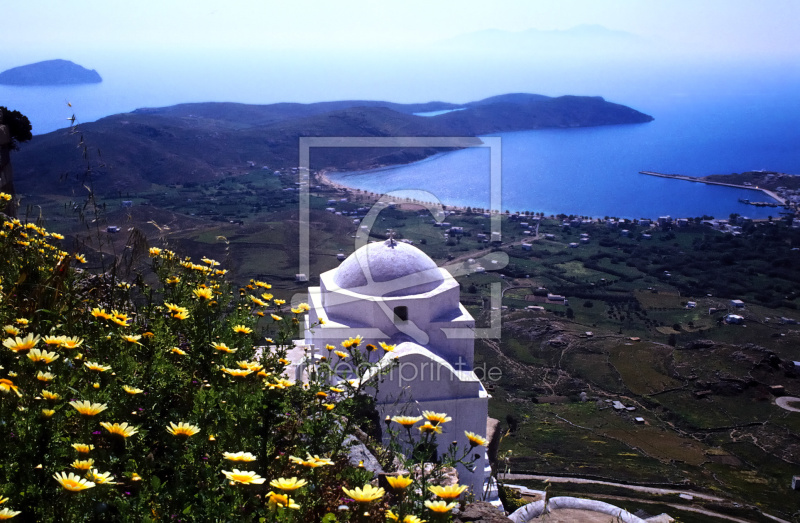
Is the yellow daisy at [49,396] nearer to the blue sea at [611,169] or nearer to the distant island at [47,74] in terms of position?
the blue sea at [611,169]

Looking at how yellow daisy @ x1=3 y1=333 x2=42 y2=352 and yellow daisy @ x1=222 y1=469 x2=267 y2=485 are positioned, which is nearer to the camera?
yellow daisy @ x1=222 y1=469 x2=267 y2=485

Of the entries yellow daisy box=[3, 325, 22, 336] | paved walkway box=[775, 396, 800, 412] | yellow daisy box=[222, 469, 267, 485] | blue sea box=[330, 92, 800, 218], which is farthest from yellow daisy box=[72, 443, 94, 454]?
blue sea box=[330, 92, 800, 218]

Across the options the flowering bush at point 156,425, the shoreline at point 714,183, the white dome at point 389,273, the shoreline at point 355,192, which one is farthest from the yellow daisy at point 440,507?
the shoreline at point 714,183

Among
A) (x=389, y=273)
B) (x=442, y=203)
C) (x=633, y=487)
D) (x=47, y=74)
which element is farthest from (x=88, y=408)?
(x=47, y=74)

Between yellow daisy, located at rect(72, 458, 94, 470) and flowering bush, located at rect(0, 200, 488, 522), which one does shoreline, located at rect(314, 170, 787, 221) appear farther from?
yellow daisy, located at rect(72, 458, 94, 470)

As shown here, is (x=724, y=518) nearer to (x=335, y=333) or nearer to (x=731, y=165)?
(x=335, y=333)

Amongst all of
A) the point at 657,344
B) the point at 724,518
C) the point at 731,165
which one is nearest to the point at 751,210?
the point at 731,165
